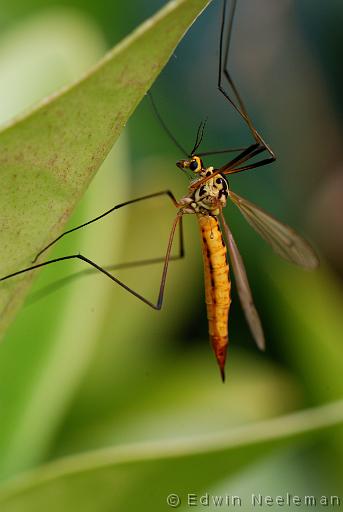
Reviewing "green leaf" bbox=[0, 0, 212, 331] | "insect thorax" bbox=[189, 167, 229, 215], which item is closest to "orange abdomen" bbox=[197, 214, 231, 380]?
"insect thorax" bbox=[189, 167, 229, 215]

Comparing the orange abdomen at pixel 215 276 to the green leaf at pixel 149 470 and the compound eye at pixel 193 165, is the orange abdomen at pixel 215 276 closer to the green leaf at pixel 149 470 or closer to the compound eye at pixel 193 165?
the compound eye at pixel 193 165

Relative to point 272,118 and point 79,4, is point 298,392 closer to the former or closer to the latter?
point 272,118

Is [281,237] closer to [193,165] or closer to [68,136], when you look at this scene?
[193,165]

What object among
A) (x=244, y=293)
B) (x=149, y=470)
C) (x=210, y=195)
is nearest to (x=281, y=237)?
(x=244, y=293)

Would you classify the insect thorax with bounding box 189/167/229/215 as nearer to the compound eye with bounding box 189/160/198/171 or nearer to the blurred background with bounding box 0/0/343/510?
the compound eye with bounding box 189/160/198/171

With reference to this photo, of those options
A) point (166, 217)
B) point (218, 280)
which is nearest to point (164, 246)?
point (166, 217)

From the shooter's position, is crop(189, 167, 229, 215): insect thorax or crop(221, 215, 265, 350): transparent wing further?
crop(221, 215, 265, 350): transparent wing
